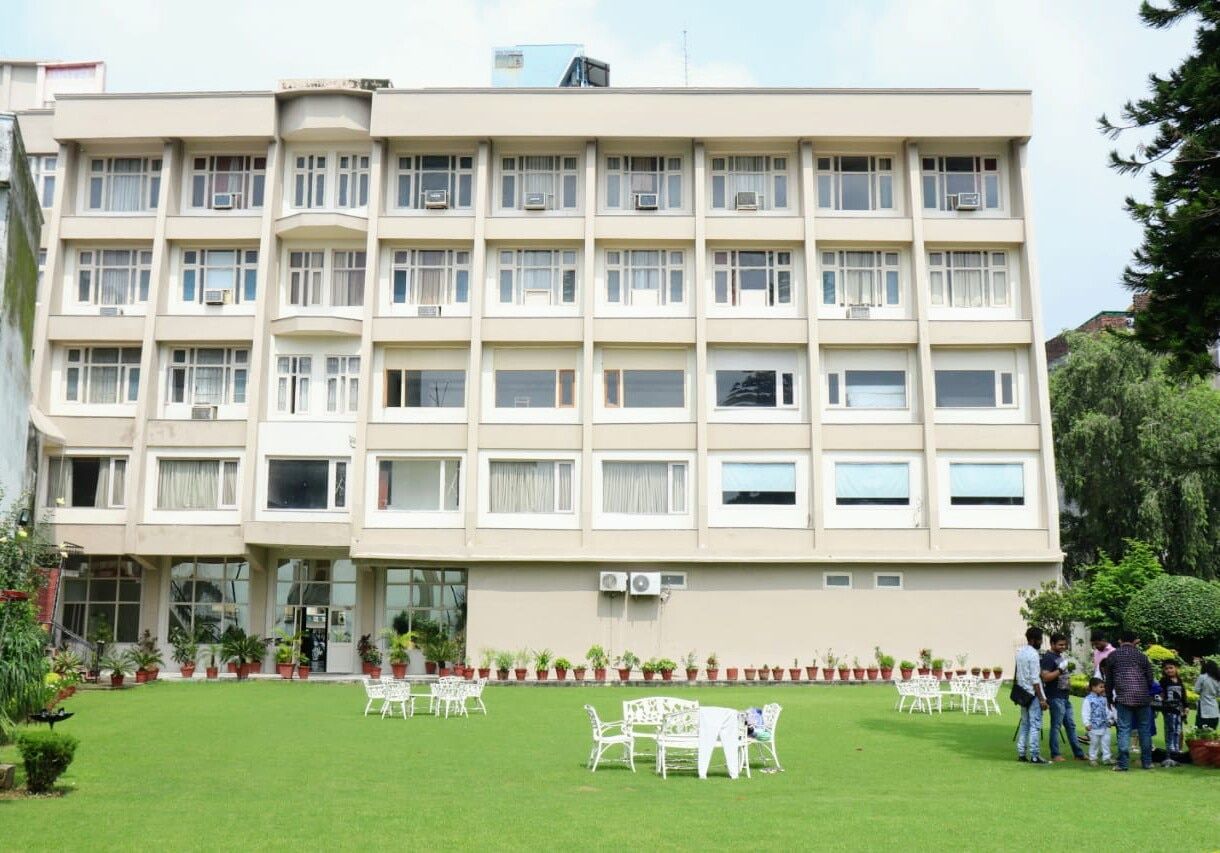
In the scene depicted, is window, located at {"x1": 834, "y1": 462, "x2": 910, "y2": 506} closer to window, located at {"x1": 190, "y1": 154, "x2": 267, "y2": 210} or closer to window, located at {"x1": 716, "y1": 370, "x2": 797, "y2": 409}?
window, located at {"x1": 716, "y1": 370, "x2": 797, "y2": 409}

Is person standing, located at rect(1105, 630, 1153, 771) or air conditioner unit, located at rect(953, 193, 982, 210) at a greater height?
air conditioner unit, located at rect(953, 193, 982, 210)

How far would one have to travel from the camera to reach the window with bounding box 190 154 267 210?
120 ft

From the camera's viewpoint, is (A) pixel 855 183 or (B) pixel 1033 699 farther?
(A) pixel 855 183

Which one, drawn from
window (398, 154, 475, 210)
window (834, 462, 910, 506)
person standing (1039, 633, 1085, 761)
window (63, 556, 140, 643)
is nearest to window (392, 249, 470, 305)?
window (398, 154, 475, 210)

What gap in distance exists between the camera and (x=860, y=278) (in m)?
36.2

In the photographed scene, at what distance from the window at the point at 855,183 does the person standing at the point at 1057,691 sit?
72.6ft

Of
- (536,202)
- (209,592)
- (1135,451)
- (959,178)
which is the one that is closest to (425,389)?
(536,202)

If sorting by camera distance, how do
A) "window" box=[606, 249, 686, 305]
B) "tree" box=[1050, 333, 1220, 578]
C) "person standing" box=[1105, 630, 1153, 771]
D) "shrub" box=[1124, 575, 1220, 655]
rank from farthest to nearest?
"tree" box=[1050, 333, 1220, 578] → "window" box=[606, 249, 686, 305] → "shrub" box=[1124, 575, 1220, 655] → "person standing" box=[1105, 630, 1153, 771]

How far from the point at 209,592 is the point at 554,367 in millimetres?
11715

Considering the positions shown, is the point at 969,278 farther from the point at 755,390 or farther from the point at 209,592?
the point at 209,592

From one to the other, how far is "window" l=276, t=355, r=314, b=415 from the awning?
19.0ft

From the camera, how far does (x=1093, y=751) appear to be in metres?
15.9

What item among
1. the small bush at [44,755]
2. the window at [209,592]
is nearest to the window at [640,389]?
the window at [209,592]

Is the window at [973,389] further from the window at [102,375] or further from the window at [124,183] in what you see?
the window at [124,183]
